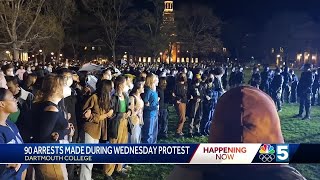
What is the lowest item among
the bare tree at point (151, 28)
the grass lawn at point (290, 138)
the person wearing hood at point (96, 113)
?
the grass lawn at point (290, 138)

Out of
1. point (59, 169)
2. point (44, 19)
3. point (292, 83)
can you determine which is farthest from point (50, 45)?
point (59, 169)

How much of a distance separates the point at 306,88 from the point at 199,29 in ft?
11.2

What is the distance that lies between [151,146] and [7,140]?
4.70ft

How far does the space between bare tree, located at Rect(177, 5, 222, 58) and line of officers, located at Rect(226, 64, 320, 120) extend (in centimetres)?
137

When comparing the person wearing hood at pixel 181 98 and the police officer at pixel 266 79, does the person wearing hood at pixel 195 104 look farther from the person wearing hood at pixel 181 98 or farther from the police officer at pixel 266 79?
the police officer at pixel 266 79

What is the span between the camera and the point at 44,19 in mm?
21719

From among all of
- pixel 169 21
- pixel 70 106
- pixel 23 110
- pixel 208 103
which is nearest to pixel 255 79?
pixel 208 103

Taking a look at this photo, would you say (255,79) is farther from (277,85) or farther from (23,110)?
(23,110)

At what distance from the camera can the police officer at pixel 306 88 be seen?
11.0 m

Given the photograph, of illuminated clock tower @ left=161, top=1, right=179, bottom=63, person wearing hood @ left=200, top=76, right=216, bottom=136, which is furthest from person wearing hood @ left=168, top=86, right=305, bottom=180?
person wearing hood @ left=200, top=76, right=216, bottom=136

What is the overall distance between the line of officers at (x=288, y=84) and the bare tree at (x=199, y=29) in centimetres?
137

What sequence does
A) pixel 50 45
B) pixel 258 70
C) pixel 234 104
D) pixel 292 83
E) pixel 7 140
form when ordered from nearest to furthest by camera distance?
pixel 234 104 → pixel 7 140 → pixel 258 70 → pixel 292 83 → pixel 50 45

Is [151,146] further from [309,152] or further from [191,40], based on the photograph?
[191,40]

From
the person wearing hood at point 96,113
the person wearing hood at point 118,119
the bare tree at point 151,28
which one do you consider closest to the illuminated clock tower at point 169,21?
the bare tree at point 151,28
